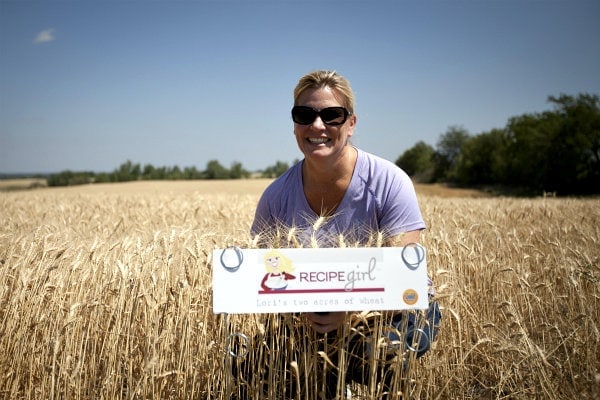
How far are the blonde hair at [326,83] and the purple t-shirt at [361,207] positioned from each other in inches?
18.5

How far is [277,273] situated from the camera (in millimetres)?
1706

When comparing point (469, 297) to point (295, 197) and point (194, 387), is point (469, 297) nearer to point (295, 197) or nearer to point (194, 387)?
point (295, 197)

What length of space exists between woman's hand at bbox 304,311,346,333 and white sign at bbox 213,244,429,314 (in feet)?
0.58

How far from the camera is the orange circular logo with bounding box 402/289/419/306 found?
175 centimetres

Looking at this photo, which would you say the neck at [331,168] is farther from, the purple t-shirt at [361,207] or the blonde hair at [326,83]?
the blonde hair at [326,83]

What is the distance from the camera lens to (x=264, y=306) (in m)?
1.68

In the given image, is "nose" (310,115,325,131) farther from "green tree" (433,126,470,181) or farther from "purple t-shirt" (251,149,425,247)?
"green tree" (433,126,470,181)

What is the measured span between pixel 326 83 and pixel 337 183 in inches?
26.6

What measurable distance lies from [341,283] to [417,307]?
38cm

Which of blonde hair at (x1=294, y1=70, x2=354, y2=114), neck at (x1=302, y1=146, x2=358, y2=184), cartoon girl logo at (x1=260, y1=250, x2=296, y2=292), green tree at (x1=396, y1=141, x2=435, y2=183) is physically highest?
green tree at (x1=396, y1=141, x2=435, y2=183)

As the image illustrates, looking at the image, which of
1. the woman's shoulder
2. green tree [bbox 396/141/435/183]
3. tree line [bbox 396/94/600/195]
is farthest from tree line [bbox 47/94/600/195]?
the woman's shoulder

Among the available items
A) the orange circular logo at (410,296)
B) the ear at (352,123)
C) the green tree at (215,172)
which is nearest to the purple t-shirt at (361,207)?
the ear at (352,123)

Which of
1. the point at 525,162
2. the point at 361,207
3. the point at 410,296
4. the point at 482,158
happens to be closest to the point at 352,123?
the point at 361,207

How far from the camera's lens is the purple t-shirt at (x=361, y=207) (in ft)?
7.82
